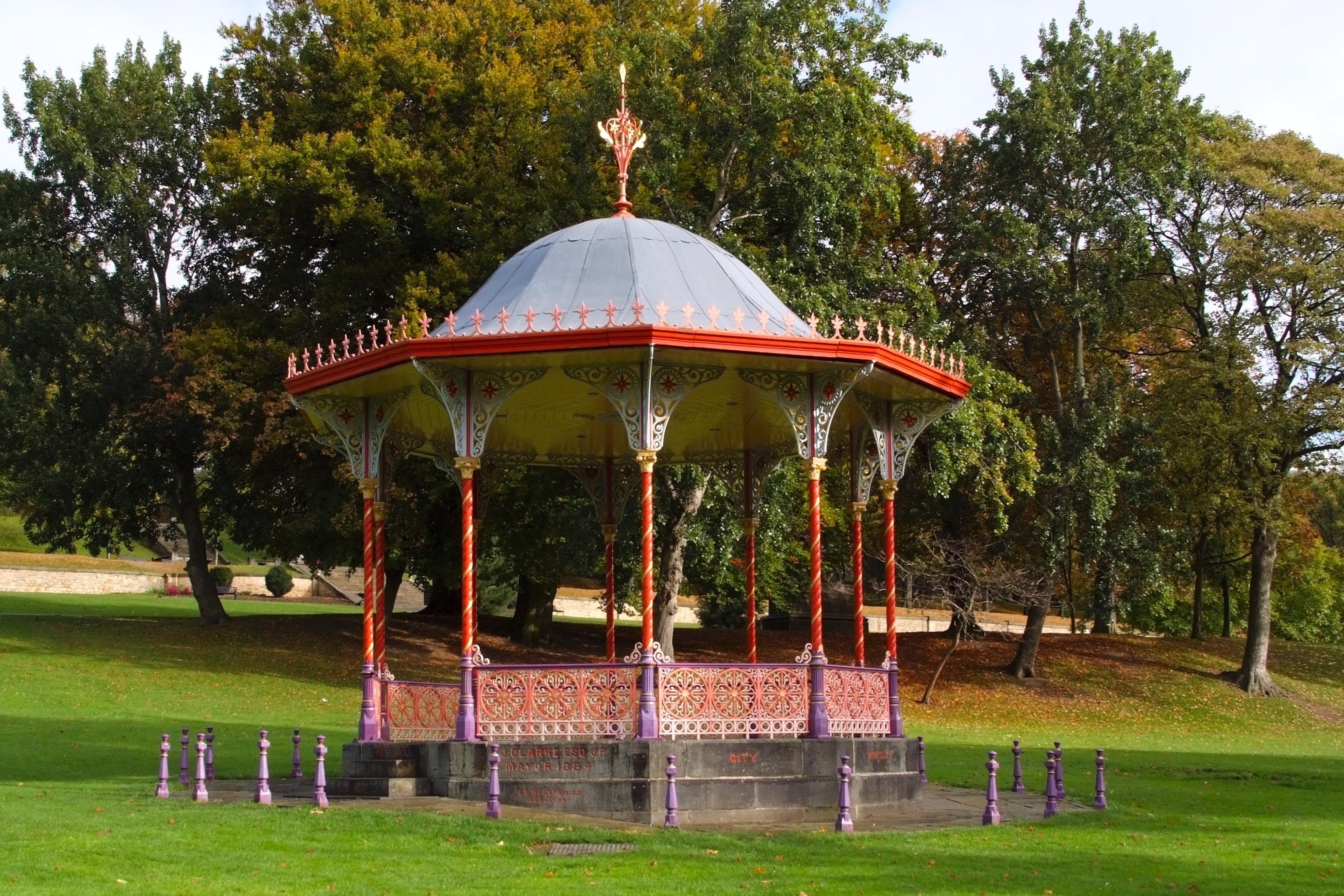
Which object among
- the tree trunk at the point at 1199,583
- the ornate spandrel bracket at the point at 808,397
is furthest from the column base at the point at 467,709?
the tree trunk at the point at 1199,583

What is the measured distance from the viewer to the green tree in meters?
37.5

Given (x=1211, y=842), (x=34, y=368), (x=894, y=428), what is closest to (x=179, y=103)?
(x=34, y=368)

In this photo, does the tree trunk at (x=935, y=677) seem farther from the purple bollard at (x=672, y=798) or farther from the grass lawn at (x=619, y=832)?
the purple bollard at (x=672, y=798)

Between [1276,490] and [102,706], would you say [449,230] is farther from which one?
[1276,490]

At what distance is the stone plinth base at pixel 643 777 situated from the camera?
14.6 metres

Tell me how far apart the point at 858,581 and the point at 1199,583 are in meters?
34.2

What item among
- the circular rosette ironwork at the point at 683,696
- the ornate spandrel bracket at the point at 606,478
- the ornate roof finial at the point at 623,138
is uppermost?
the ornate roof finial at the point at 623,138

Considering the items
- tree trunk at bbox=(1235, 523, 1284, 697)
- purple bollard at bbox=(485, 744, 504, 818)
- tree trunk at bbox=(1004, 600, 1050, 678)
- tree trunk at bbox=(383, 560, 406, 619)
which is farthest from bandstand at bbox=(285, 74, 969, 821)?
tree trunk at bbox=(1235, 523, 1284, 697)

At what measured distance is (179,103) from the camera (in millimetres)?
39875

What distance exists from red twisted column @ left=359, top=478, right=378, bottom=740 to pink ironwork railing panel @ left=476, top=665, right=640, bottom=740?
215 centimetres

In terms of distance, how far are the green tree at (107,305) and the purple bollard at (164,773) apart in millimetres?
21290

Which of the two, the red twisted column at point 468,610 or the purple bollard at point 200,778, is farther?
the red twisted column at point 468,610

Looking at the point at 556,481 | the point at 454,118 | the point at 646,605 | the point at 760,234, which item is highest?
the point at 454,118

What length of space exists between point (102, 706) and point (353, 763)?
15087 millimetres
